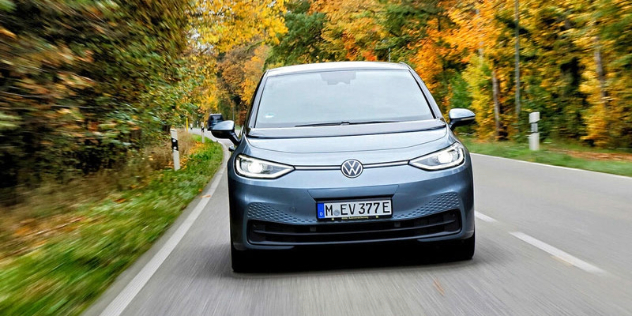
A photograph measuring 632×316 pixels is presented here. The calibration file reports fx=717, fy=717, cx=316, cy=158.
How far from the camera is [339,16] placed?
40.5 metres

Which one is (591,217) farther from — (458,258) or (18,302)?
(18,302)

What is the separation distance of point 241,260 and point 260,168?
2.48 ft

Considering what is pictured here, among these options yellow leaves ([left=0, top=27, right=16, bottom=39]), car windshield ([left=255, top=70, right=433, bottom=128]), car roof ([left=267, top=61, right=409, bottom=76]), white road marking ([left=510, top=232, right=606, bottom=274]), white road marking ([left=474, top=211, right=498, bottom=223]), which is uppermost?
yellow leaves ([left=0, top=27, right=16, bottom=39])

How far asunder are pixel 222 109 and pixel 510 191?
98467 millimetres

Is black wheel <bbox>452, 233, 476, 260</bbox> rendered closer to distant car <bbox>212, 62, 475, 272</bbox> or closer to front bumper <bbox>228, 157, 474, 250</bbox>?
distant car <bbox>212, 62, 475, 272</bbox>

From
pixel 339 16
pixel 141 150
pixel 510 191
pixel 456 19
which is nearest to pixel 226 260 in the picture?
pixel 510 191

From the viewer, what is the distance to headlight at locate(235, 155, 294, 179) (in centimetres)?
520

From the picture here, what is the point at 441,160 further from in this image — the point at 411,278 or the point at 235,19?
the point at 235,19

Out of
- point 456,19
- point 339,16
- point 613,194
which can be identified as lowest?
point 613,194

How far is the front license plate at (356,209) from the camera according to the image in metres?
5.07

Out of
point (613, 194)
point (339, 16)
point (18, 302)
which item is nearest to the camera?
point (18, 302)

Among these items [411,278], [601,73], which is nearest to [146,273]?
[411,278]

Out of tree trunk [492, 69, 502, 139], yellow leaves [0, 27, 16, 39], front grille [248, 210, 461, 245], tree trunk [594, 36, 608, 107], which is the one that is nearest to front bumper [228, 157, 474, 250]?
front grille [248, 210, 461, 245]

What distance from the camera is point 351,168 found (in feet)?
16.8
